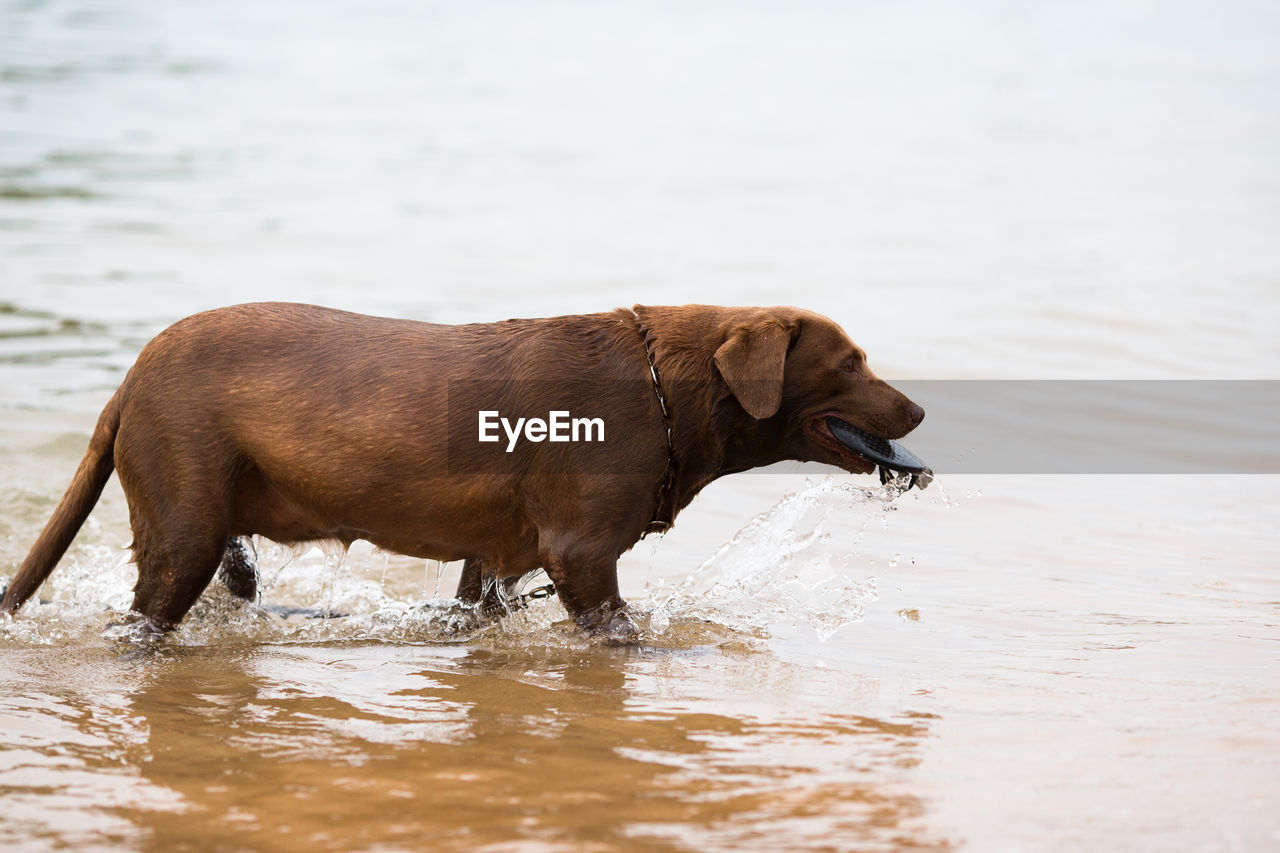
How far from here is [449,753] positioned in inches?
161

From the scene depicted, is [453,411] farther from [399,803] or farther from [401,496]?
[399,803]

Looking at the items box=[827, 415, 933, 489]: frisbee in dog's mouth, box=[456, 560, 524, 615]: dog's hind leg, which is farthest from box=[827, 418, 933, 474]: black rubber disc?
box=[456, 560, 524, 615]: dog's hind leg

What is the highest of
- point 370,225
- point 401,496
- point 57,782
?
point 370,225

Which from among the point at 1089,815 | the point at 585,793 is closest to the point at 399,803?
the point at 585,793

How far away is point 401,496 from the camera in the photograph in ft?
17.4

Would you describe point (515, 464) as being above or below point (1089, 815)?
above

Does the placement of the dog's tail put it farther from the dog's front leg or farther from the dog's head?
the dog's head

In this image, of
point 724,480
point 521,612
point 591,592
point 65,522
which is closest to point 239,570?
point 65,522

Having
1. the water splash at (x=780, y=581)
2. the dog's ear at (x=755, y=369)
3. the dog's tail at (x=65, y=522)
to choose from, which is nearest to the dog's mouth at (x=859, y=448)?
the water splash at (x=780, y=581)

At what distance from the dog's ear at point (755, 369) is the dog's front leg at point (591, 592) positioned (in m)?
0.74

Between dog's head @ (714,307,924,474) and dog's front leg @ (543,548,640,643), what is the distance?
30.1 inches

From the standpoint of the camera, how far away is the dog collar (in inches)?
210

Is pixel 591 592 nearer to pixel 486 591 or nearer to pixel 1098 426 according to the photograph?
pixel 486 591

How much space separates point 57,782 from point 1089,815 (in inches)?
101
